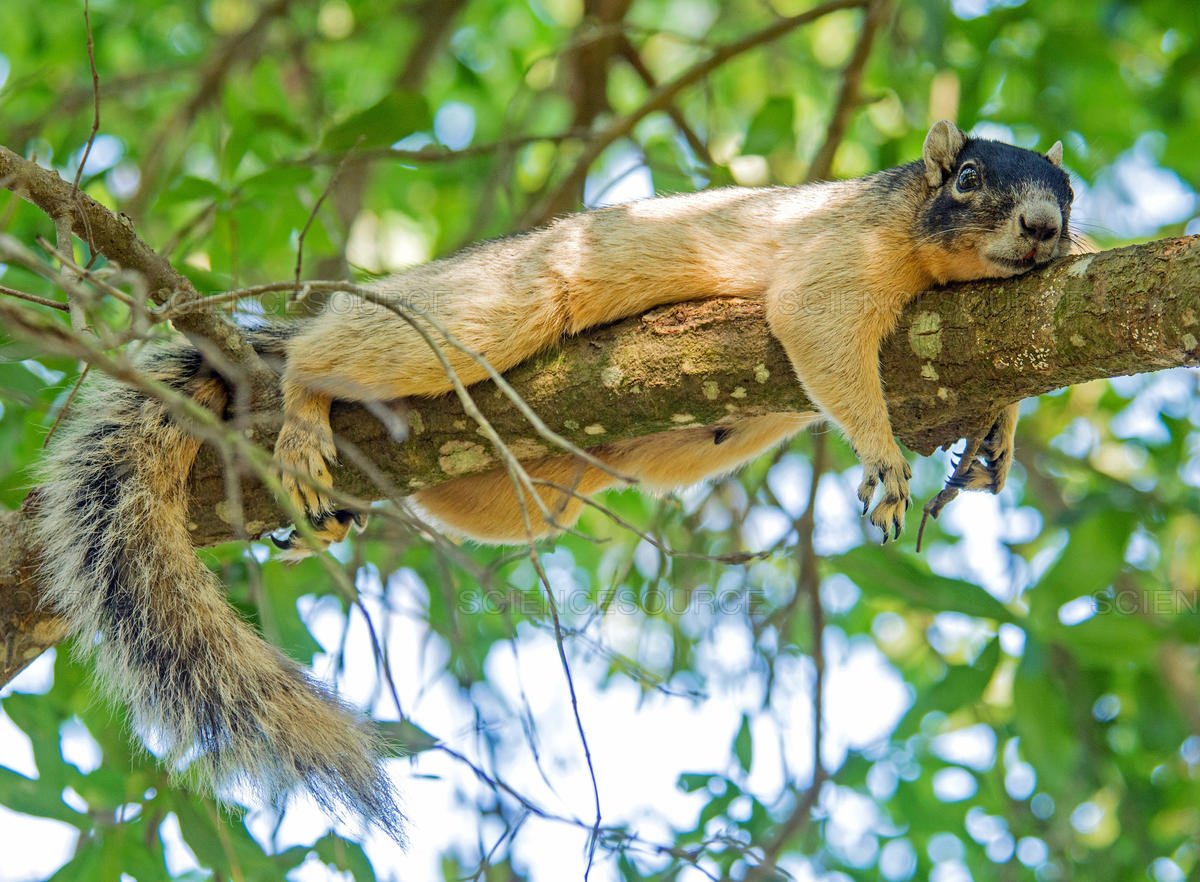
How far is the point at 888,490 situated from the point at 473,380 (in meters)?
1.42

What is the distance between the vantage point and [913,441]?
3.30m

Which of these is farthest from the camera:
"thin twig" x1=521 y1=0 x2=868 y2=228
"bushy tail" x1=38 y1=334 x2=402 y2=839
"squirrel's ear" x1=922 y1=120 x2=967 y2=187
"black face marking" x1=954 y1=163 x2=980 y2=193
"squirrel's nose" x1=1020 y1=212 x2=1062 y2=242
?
"thin twig" x1=521 y1=0 x2=868 y2=228

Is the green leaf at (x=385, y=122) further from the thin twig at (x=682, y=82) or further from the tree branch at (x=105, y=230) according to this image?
the tree branch at (x=105, y=230)

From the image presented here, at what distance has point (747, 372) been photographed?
3133 mm

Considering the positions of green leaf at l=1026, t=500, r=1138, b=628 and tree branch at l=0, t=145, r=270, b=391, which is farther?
green leaf at l=1026, t=500, r=1138, b=628

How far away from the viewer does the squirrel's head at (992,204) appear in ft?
10.3

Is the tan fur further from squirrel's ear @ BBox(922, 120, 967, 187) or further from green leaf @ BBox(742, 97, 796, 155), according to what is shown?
green leaf @ BBox(742, 97, 796, 155)

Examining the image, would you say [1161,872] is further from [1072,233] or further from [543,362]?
[543,362]

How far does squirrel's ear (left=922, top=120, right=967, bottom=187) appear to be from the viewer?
376 cm

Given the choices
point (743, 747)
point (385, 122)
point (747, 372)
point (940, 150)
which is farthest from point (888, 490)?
point (385, 122)

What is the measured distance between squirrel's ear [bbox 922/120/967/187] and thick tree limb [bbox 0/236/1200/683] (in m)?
0.85

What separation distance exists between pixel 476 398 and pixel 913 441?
144 cm

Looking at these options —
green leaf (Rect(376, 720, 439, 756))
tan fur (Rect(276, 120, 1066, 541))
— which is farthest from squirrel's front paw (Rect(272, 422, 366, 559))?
green leaf (Rect(376, 720, 439, 756))

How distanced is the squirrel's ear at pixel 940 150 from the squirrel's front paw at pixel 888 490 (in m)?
1.18
